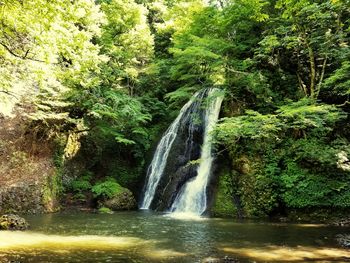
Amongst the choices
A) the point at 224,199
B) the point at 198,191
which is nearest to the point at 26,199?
the point at 198,191

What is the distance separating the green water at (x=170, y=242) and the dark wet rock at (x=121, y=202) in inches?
178

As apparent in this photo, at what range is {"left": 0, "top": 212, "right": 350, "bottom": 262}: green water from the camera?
24.3 feet

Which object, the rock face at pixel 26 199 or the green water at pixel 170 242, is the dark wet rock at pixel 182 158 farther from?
the rock face at pixel 26 199

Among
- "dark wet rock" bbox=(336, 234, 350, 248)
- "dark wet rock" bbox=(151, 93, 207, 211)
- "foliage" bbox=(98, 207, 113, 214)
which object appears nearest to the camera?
"dark wet rock" bbox=(336, 234, 350, 248)

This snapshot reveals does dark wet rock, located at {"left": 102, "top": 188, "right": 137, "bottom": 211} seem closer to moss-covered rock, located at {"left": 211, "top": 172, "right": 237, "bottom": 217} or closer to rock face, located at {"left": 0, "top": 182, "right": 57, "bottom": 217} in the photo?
rock face, located at {"left": 0, "top": 182, "right": 57, "bottom": 217}

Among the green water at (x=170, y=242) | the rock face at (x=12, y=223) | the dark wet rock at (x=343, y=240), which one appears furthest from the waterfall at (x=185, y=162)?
the rock face at (x=12, y=223)

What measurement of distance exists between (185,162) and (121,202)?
3652 millimetres

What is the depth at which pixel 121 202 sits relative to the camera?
1755 centimetres

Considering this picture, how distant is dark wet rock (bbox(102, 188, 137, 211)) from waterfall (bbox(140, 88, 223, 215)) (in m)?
0.73

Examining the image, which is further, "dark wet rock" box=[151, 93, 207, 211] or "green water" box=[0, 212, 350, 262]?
"dark wet rock" box=[151, 93, 207, 211]

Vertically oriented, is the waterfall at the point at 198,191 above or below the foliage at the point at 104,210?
above

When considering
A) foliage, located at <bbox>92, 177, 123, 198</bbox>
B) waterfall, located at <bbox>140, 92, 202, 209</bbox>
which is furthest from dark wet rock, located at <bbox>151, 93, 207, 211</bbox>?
foliage, located at <bbox>92, 177, 123, 198</bbox>

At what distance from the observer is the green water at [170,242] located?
7418 millimetres

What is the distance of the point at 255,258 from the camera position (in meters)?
7.41
